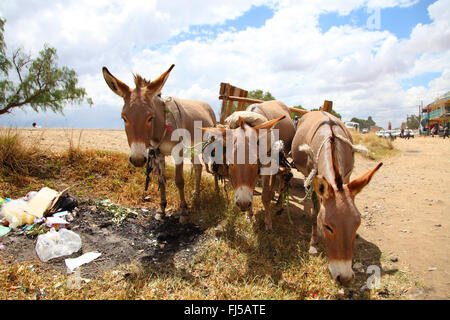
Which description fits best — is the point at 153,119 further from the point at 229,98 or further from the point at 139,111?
the point at 229,98

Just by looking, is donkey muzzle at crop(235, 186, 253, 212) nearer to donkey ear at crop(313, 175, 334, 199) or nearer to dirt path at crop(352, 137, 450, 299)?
donkey ear at crop(313, 175, 334, 199)

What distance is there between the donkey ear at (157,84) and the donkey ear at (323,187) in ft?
9.85

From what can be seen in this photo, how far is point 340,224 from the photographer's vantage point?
2467mm

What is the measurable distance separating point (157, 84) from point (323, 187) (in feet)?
10.3

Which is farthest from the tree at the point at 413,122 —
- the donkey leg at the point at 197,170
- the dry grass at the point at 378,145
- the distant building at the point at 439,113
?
the donkey leg at the point at 197,170

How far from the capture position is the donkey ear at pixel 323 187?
259 centimetres

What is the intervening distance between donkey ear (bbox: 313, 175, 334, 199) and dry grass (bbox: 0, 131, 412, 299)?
129 cm

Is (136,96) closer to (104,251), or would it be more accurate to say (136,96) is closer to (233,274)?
(104,251)

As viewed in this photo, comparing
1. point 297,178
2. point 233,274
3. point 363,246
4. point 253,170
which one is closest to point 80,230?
point 233,274

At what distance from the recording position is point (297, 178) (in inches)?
346

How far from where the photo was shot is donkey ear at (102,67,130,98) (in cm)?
397

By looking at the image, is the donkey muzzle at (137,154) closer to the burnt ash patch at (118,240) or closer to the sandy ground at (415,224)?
the burnt ash patch at (118,240)

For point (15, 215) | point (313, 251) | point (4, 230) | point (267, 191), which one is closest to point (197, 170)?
point (267, 191)

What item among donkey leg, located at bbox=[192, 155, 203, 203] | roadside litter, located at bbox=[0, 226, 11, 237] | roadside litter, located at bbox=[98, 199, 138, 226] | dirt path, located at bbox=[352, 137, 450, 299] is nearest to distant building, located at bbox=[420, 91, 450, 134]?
dirt path, located at bbox=[352, 137, 450, 299]
